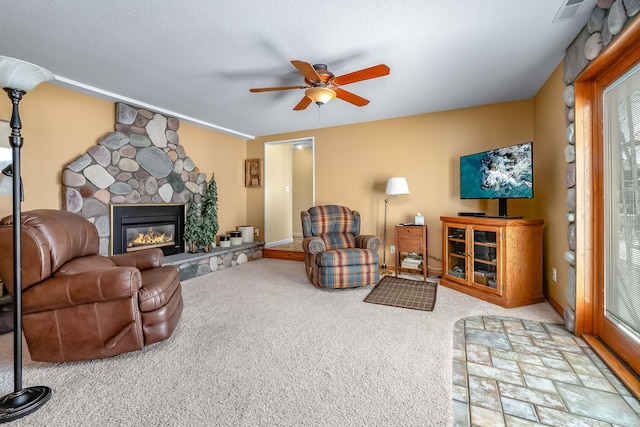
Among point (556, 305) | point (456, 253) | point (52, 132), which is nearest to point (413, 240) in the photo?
point (456, 253)

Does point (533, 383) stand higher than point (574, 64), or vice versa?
point (574, 64)

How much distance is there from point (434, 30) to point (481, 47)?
0.53 m

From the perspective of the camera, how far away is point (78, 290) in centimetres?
169

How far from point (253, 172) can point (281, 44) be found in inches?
132

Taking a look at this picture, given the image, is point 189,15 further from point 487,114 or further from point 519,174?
point 487,114

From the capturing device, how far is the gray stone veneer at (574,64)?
64.0 inches

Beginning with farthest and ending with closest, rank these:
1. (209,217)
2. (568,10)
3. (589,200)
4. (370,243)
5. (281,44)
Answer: (209,217) < (370,243) < (281,44) < (589,200) < (568,10)

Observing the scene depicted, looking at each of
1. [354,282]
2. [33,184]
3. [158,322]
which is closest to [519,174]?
[354,282]

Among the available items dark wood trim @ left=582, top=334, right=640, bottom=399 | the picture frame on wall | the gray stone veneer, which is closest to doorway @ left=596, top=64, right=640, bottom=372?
dark wood trim @ left=582, top=334, right=640, bottom=399

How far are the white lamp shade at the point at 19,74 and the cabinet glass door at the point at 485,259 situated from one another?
11.8 ft

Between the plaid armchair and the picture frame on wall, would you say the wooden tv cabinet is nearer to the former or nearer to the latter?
the plaid armchair

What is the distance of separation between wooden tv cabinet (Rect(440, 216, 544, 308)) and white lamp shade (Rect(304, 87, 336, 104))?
1.98m

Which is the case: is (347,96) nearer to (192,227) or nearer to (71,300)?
(71,300)

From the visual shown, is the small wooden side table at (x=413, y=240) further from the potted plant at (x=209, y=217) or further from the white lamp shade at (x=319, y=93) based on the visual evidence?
the potted plant at (x=209, y=217)
